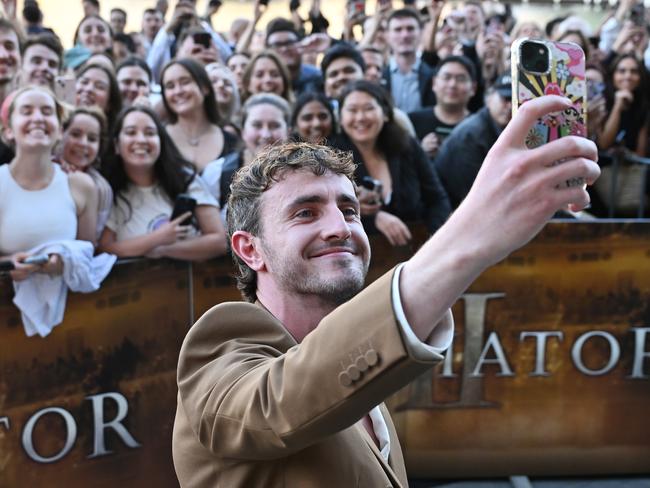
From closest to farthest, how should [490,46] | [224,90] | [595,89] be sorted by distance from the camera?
[224,90] → [595,89] → [490,46]

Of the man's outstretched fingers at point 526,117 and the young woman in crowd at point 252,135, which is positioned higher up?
the man's outstretched fingers at point 526,117

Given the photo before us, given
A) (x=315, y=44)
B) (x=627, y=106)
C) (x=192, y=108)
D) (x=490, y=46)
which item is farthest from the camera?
(x=315, y=44)

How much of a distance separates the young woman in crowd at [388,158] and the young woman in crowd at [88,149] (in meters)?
1.23

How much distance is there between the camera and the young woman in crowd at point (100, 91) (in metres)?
5.28

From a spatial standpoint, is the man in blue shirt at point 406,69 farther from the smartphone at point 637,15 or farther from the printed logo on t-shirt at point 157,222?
the printed logo on t-shirt at point 157,222

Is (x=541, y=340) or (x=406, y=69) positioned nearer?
(x=541, y=340)

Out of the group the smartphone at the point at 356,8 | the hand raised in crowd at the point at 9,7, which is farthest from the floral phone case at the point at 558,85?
the smartphone at the point at 356,8

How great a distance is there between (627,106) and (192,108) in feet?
10.00

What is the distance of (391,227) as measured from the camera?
469cm

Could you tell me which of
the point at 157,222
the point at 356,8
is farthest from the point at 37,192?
the point at 356,8

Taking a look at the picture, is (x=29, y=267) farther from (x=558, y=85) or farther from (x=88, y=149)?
(x=558, y=85)

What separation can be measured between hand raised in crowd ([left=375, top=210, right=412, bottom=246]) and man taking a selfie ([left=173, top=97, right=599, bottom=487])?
262 centimetres

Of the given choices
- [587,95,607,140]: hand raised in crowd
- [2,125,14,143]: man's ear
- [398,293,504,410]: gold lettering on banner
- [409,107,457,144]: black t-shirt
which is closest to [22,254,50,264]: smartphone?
[2,125,14,143]: man's ear

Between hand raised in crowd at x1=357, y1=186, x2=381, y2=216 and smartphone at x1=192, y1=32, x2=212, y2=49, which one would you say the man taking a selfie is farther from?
smartphone at x1=192, y1=32, x2=212, y2=49
